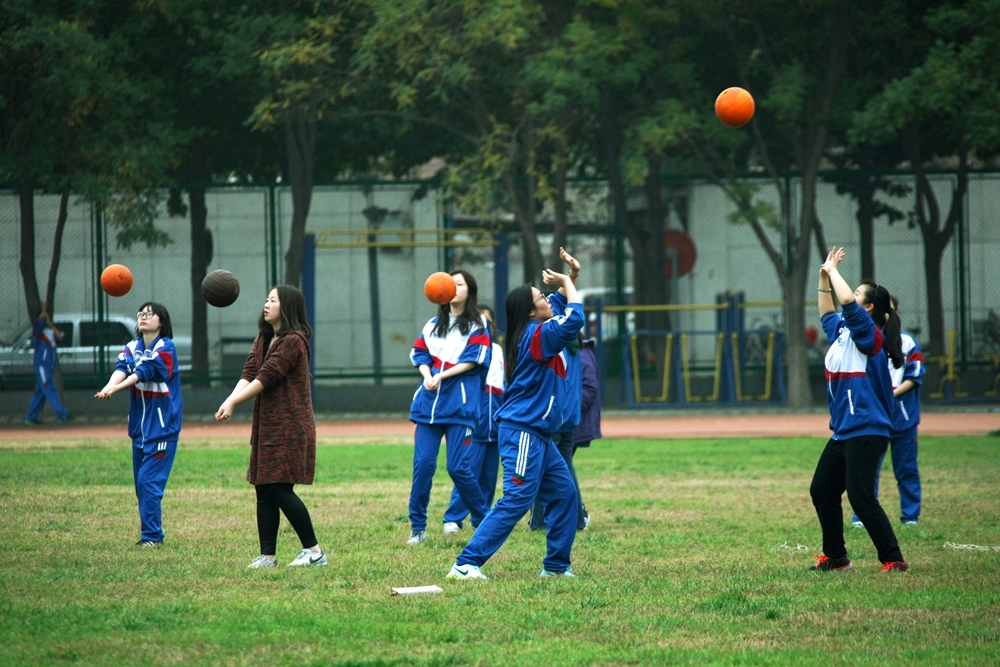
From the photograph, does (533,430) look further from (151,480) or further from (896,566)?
(151,480)

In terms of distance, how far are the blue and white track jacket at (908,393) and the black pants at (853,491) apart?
94.6 inches

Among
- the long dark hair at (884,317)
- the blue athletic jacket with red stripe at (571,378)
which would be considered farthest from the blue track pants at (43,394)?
the long dark hair at (884,317)

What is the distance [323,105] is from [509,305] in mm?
15924

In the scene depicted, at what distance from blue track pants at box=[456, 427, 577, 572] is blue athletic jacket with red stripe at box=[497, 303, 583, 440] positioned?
79 millimetres

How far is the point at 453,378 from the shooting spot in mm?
9898

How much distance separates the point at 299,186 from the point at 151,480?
52.0 ft

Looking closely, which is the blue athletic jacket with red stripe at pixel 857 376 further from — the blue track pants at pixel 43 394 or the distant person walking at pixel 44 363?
the blue track pants at pixel 43 394

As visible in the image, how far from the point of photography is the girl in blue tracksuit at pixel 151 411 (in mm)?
9297

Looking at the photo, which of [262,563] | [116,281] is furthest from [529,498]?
[116,281]

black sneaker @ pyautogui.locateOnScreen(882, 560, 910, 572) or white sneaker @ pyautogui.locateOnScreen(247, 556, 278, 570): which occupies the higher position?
white sneaker @ pyautogui.locateOnScreen(247, 556, 278, 570)

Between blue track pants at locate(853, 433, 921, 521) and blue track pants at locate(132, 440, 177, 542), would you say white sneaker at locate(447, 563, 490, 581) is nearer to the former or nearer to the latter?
blue track pants at locate(132, 440, 177, 542)

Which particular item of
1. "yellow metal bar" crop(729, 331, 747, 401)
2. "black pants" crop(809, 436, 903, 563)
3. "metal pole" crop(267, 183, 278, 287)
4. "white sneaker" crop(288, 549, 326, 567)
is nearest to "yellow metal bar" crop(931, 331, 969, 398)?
"yellow metal bar" crop(729, 331, 747, 401)

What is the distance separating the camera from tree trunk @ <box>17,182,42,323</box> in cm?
2350

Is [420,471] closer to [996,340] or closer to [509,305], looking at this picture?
[509,305]
